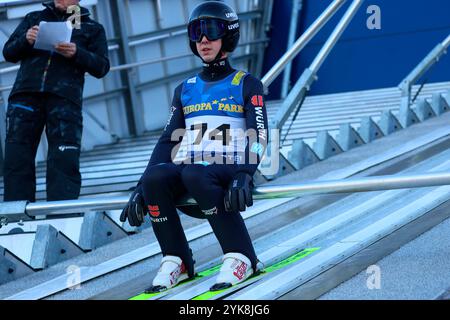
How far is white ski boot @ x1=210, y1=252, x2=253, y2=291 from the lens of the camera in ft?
11.6

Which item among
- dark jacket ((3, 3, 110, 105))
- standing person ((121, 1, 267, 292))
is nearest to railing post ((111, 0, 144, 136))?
dark jacket ((3, 3, 110, 105))

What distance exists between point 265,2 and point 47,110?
816 cm

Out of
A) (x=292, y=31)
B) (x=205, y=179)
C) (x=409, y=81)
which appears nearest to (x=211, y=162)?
(x=205, y=179)

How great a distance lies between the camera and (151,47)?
1144 cm

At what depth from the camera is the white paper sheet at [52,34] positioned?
5.27 metres

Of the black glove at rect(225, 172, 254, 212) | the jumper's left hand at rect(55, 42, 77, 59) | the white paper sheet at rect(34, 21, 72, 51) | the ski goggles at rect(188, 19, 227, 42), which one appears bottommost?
the black glove at rect(225, 172, 254, 212)

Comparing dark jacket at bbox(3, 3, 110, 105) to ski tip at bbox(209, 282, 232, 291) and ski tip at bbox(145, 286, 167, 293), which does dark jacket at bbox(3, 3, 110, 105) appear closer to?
ski tip at bbox(145, 286, 167, 293)

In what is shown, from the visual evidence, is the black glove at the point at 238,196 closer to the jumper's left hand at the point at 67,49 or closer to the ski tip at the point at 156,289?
the ski tip at the point at 156,289

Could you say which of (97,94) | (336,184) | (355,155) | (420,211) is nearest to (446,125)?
(355,155)

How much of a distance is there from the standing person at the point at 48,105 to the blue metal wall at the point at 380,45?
22.9 feet

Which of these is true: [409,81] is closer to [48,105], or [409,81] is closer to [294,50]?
[294,50]

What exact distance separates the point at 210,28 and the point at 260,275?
3.30 feet

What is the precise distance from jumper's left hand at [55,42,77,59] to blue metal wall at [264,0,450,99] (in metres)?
7.11

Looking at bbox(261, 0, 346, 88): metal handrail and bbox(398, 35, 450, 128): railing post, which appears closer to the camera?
bbox(261, 0, 346, 88): metal handrail
